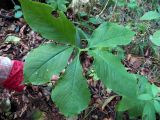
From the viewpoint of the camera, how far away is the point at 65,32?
1.57 m

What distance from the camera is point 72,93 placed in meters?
1.54

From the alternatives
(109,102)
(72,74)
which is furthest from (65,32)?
(109,102)

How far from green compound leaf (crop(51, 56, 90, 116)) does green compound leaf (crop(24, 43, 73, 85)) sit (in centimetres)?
6

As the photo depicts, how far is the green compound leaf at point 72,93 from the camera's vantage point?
153 cm

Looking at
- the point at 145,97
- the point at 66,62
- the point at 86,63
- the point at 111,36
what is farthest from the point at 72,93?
the point at 86,63

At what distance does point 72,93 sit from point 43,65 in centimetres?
20

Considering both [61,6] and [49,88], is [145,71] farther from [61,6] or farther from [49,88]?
[61,6]

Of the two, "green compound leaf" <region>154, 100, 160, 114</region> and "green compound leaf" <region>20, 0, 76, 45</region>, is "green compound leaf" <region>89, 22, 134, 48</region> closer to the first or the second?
"green compound leaf" <region>20, 0, 76, 45</region>

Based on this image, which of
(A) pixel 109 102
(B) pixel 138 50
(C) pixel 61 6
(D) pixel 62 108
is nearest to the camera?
(D) pixel 62 108

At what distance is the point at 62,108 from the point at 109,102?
31.8 inches

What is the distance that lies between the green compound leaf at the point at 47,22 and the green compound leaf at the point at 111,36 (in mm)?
121

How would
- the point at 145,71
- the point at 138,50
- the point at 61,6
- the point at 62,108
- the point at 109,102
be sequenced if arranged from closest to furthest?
the point at 62,108 < the point at 109,102 < the point at 145,71 < the point at 138,50 < the point at 61,6

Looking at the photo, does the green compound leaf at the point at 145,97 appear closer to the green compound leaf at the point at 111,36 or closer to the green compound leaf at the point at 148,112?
the green compound leaf at the point at 148,112

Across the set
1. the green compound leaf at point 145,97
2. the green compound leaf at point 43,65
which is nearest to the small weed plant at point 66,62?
the green compound leaf at point 43,65
